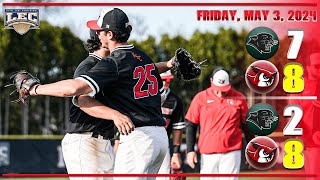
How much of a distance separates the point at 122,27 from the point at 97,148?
158 centimetres

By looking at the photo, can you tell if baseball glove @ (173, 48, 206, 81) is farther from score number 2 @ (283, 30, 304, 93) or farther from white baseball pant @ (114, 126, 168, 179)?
score number 2 @ (283, 30, 304, 93)

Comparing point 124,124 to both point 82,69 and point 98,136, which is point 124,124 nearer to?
point 82,69

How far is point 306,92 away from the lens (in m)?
10.1

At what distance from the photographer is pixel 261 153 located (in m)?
11.0

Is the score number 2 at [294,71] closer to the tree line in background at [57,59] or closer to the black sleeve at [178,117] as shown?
the black sleeve at [178,117]

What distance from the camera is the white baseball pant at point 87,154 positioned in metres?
7.94

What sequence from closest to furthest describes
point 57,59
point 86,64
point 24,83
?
1. point 24,83
2. point 86,64
3. point 57,59

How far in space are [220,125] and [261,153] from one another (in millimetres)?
729

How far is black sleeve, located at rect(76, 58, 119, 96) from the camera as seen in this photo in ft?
21.9

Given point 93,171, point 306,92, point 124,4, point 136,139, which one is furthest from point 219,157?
point 136,139

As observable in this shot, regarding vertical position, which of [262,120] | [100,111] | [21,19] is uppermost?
[21,19]

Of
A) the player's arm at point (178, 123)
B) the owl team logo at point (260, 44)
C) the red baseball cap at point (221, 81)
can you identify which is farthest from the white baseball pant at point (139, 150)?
the red baseball cap at point (221, 81)

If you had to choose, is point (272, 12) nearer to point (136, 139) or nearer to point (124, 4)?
point (124, 4)

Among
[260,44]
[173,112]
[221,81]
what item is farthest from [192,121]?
[260,44]
